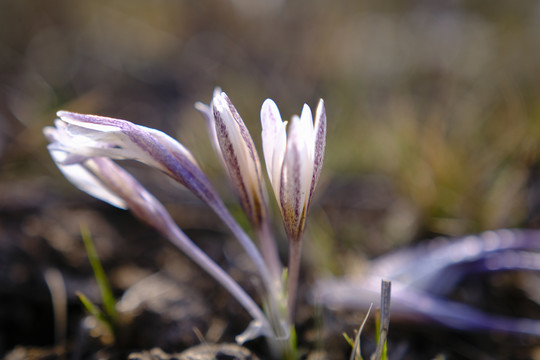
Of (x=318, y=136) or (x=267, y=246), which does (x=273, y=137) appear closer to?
(x=318, y=136)

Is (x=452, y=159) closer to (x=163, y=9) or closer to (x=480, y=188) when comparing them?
(x=480, y=188)

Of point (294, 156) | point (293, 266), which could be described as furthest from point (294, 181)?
point (293, 266)

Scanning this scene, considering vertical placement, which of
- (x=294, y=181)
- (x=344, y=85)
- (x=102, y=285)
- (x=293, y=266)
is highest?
(x=344, y=85)

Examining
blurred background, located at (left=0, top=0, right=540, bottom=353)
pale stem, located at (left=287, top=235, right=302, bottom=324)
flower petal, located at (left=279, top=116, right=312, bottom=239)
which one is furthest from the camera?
blurred background, located at (left=0, top=0, right=540, bottom=353)

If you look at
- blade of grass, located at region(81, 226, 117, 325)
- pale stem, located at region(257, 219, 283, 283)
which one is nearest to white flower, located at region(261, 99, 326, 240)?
pale stem, located at region(257, 219, 283, 283)

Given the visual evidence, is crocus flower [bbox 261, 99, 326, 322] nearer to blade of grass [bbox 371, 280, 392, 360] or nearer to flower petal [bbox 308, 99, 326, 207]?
flower petal [bbox 308, 99, 326, 207]

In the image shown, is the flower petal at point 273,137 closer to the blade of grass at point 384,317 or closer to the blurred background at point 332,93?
the blade of grass at point 384,317

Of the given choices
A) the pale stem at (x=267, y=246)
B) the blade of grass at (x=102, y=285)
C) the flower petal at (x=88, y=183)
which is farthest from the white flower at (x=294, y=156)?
the blade of grass at (x=102, y=285)
